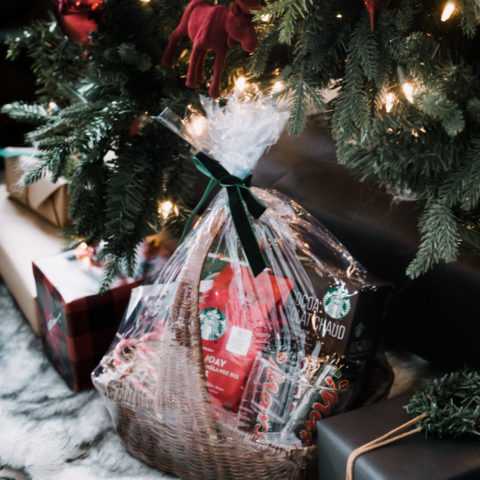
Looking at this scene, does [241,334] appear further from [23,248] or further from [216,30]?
[23,248]

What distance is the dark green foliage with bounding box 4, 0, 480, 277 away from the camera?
1.77ft

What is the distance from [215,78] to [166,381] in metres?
0.46

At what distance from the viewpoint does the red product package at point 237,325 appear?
31.1 inches

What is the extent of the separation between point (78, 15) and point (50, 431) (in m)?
0.76

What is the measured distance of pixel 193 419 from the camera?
70 cm

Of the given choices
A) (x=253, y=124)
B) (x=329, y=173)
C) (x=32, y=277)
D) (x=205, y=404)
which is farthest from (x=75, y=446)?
(x=329, y=173)

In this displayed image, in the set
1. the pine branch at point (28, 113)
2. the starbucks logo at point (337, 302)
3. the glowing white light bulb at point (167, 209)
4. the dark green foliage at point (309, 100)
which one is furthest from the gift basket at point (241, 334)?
the pine branch at point (28, 113)

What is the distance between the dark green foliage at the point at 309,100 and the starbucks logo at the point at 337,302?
145 millimetres

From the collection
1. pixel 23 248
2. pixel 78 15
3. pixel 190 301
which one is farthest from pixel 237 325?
pixel 23 248

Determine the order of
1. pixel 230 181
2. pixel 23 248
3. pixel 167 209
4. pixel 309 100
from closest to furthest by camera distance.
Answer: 1. pixel 309 100
2. pixel 230 181
3. pixel 167 209
4. pixel 23 248

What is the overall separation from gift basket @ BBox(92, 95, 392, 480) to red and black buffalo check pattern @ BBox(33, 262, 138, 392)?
0.52 feet

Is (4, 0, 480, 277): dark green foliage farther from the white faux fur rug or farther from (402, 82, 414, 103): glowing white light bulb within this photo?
the white faux fur rug

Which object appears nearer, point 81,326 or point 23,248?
point 81,326

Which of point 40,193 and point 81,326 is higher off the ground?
point 40,193
